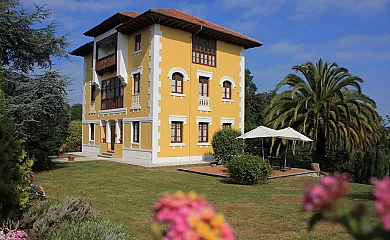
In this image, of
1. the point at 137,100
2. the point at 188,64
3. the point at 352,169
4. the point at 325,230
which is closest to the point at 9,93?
the point at 137,100

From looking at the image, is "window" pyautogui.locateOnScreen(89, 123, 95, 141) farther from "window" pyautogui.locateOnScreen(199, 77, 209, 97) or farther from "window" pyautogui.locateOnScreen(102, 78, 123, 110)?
"window" pyautogui.locateOnScreen(199, 77, 209, 97)

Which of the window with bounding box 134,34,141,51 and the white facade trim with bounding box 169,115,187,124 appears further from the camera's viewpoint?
the window with bounding box 134,34,141,51

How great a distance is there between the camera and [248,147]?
875 inches

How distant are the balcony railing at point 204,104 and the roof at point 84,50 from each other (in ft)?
35.6

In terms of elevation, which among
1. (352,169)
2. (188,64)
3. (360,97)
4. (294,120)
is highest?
(188,64)

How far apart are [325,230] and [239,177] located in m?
6.17

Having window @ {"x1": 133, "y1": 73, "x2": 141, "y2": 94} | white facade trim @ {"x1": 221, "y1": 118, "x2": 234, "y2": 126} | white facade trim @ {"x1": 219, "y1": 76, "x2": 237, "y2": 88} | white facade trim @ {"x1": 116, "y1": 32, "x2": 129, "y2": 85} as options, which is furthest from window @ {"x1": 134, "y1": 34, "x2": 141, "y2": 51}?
white facade trim @ {"x1": 221, "y1": 118, "x2": 234, "y2": 126}

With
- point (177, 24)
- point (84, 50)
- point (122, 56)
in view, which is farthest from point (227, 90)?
point (84, 50)

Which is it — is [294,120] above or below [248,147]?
above

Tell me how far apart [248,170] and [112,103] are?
15065 millimetres

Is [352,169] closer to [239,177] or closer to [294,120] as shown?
[294,120]

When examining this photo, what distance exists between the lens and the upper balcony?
2333cm

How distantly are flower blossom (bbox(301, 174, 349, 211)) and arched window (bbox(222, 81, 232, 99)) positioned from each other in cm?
2253

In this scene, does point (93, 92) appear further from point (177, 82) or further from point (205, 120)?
point (205, 120)
